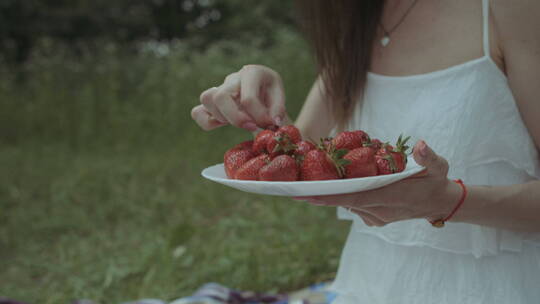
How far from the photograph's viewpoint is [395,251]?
47.0 inches

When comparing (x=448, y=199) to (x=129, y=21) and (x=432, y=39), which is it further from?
(x=129, y=21)

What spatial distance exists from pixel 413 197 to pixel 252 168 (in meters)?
0.30

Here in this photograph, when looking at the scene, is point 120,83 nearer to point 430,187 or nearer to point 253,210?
point 253,210

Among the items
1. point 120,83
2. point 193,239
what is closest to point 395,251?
point 193,239

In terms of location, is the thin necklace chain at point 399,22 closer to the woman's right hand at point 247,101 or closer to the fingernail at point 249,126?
the woman's right hand at point 247,101

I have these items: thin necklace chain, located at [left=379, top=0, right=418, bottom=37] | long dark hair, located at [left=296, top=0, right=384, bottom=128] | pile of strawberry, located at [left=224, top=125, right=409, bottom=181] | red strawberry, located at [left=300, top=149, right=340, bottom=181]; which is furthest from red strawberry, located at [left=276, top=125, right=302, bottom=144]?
thin necklace chain, located at [left=379, top=0, right=418, bottom=37]

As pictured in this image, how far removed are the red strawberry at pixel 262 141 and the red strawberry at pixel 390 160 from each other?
0.71 ft

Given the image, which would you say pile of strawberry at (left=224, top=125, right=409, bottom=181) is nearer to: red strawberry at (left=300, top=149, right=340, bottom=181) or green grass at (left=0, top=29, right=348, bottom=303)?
red strawberry at (left=300, top=149, right=340, bottom=181)

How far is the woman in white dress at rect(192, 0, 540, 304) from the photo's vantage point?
3.16 ft

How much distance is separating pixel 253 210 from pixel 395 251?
6.17 feet

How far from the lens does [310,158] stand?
914mm

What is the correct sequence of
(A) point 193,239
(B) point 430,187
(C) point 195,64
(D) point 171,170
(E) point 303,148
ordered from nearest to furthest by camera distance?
(B) point 430,187 < (E) point 303,148 < (A) point 193,239 < (D) point 171,170 < (C) point 195,64

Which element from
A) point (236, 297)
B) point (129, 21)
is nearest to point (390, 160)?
point (236, 297)

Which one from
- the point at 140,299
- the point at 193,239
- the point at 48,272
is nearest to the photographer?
the point at 140,299
